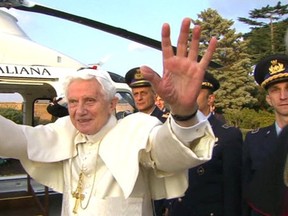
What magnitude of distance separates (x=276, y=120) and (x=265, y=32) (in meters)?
36.7

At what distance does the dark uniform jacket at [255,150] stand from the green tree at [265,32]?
3279 cm

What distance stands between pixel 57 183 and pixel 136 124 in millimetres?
581

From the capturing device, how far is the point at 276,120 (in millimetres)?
2426

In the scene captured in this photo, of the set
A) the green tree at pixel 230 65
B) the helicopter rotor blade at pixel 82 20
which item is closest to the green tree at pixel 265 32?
the green tree at pixel 230 65

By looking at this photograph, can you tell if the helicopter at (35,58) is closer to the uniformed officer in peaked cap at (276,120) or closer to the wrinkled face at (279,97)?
the uniformed officer in peaked cap at (276,120)

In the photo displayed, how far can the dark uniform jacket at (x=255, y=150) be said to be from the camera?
2322 millimetres

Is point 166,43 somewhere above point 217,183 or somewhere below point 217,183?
above

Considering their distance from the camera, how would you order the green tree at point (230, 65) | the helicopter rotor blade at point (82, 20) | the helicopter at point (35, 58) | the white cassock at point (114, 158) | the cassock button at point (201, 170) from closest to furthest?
the white cassock at point (114, 158) < the cassock button at point (201, 170) < the helicopter at point (35, 58) < the helicopter rotor blade at point (82, 20) < the green tree at point (230, 65)

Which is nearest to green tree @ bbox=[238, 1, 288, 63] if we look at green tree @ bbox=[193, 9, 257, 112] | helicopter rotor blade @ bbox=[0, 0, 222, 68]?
green tree @ bbox=[193, 9, 257, 112]

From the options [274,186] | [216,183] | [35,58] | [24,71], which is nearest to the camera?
[274,186]

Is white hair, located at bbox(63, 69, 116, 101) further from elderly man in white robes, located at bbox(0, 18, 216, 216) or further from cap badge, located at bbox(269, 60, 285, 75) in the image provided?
cap badge, located at bbox(269, 60, 285, 75)

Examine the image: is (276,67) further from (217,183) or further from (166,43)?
(166,43)

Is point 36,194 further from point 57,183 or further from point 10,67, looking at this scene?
point 57,183

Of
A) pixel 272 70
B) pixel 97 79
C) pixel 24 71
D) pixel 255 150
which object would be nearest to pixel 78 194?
pixel 97 79
